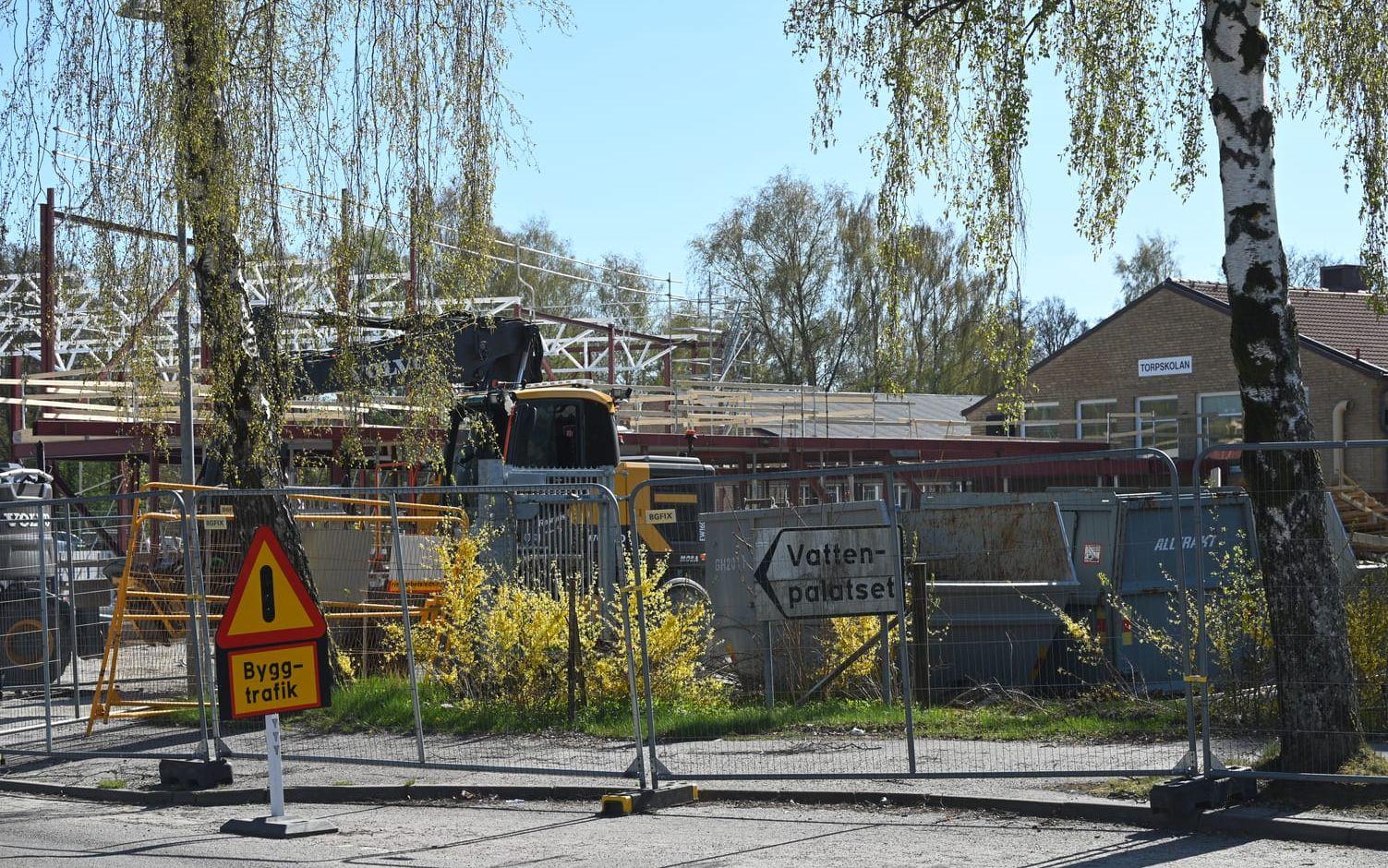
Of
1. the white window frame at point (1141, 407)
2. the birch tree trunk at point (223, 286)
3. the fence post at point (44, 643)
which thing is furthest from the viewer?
the white window frame at point (1141, 407)

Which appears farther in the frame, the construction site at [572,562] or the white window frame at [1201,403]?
the white window frame at [1201,403]

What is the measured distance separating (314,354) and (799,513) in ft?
17.2

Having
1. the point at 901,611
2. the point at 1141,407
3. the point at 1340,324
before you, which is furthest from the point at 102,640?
the point at 1340,324

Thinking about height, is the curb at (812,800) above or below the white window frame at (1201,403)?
below

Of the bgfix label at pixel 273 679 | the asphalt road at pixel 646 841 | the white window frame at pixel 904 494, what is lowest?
the asphalt road at pixel 646 841

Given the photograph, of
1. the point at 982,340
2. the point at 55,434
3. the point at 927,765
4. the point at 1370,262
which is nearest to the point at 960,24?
the point at 982,340

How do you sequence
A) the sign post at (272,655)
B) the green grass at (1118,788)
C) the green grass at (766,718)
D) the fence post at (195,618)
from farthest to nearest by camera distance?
the fence post at (195,618) < the green grass at (766,718) < the sign post at (272,655) < the green grass at (1118,788)

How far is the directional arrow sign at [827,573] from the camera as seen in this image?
9.52m

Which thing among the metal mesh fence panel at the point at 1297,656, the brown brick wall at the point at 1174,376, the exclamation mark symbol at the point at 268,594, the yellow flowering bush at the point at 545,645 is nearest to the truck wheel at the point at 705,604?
the yellow flowering bush at the point at 545,645

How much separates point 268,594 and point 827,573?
11.6ft

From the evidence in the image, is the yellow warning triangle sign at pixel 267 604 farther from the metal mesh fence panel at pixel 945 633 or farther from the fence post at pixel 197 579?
the metal mesh fence panel at pixel 945 633

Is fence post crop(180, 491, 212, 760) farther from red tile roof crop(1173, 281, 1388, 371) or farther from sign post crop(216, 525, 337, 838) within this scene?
red tile roof crop(1173, 281, 1388, 371)

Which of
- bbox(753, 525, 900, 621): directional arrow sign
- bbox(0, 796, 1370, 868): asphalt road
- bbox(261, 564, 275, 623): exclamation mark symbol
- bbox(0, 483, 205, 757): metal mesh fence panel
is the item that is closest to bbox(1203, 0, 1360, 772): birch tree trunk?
bbox(0, 796, 1370, 868): asphalt road

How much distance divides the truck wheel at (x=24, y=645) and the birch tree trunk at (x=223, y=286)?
2.15 metres
